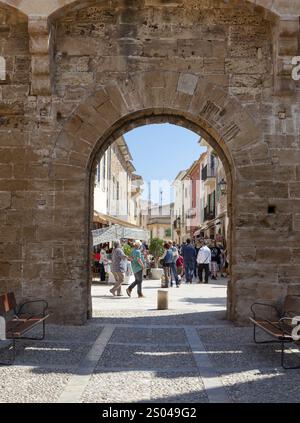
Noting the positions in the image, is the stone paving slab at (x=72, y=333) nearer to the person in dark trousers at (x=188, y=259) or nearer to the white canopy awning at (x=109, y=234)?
the white canopy awning at (x=109, y=234)

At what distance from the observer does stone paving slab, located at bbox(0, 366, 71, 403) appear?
4746 millimetres

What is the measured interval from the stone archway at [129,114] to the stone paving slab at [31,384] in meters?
3.11

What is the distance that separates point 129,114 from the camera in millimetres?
9008

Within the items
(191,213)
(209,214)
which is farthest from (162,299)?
(191,213)

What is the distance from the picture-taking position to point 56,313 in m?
8.70

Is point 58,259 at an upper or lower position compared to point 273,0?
lower

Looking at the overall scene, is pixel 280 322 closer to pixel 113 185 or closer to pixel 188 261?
pixel 188 261

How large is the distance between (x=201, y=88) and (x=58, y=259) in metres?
3.47

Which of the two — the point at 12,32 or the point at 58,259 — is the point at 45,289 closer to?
the point at 58,259

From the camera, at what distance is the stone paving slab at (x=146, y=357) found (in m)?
6.10

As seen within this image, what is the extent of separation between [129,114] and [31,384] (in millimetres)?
4987

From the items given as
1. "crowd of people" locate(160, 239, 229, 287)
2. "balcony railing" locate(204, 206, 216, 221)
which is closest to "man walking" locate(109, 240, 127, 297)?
"crowd of people" locate(160, 239, 229, 287)

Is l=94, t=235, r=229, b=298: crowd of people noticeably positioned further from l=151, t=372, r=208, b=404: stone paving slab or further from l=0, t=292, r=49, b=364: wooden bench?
l=151, t=372, r=208, b=404: stone paving slab
